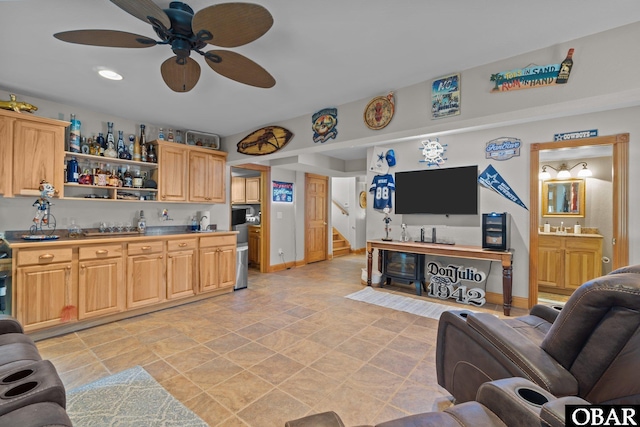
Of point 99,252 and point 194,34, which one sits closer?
point 194,34

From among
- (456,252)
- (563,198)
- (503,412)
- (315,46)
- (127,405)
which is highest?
(315,46)

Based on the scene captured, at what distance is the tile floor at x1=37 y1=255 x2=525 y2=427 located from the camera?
75.5 inches

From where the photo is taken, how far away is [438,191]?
14.7ft

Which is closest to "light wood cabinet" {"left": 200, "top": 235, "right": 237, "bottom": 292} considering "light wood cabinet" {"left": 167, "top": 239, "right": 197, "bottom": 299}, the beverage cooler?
"light wood cabinet" {"left": 167, "top": 239, "right": 197, "bottom": 299}

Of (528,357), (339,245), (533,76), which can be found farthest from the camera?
(339,245)

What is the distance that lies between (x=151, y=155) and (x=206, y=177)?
80 centimetres

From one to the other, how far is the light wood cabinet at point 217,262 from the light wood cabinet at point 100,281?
1013 mm

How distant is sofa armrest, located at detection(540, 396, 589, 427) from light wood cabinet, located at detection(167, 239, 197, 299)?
3919mm

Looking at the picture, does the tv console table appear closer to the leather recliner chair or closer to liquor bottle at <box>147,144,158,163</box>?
the leather recliner chair

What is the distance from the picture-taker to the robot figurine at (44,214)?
3.02m

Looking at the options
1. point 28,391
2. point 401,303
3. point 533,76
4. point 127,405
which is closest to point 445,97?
point 533,76

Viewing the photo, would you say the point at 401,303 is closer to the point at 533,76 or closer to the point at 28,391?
A: the point at 533,76

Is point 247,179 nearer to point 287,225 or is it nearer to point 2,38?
point 287,225

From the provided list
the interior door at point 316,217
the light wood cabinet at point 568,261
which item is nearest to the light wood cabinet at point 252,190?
the interior door at point 316,217
